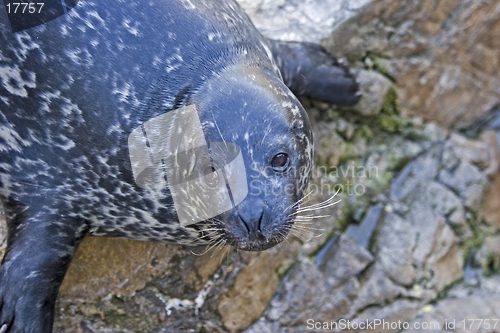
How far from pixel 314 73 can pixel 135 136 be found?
165 centimetres

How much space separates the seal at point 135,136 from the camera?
244 cm

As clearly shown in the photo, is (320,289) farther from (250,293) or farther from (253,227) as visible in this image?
→ (253,227)

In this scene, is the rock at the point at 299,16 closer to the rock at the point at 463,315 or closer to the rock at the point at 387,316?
the rock at the point at 387,316

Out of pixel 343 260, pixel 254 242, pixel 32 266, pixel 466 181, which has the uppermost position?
pixel 254 242

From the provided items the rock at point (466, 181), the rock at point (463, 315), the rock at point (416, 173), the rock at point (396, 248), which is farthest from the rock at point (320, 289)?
the rock at point (466, 181)

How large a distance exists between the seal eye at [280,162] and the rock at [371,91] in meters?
1.86

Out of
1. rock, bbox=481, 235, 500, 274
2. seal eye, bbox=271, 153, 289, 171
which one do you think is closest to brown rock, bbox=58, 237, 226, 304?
seal eye, bbox=271, 153, 289, 171

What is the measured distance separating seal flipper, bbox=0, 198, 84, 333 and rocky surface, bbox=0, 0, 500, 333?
363 mm

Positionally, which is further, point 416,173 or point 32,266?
point 416,173

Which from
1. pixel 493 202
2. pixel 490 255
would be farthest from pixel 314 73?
pixel 490 255

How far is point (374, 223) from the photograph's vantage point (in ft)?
13.4

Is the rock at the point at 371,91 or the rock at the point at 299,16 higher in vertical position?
the rock at the point at 299,16

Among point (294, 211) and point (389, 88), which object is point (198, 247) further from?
point (389, 88)

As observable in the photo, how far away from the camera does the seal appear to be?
95.9 inches
